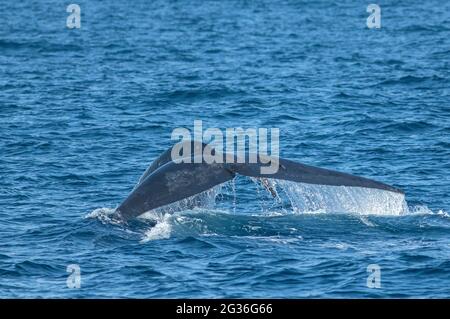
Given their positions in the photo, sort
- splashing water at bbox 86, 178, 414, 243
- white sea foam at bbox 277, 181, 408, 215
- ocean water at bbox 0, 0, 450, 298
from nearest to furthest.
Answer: ocean water at bbox 0, 0, 450, 298 < splashing water at bbox 86, 178, 414, 243 < white sea foam at bbox 277, 181, 408, 215

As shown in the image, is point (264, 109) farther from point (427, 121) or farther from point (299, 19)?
point (299, 19)

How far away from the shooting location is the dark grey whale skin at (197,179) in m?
16.4

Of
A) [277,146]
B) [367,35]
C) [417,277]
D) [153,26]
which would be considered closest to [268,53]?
[367,35]

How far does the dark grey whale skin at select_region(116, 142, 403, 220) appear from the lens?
16.4 metres

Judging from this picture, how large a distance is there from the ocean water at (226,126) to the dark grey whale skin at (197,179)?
28.8 inches

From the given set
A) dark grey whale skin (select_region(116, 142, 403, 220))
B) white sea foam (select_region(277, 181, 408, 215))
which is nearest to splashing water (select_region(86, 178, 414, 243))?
white sea foam (select_region(277, 181, 408, 215))

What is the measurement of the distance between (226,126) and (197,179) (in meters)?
12.6

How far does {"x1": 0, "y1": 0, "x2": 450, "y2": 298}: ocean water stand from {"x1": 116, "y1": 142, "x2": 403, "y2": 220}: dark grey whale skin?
731mm

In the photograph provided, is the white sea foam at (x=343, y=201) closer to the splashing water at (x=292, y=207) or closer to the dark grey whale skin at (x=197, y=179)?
the splashing water at (x=292, y=207)

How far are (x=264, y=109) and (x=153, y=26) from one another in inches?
997

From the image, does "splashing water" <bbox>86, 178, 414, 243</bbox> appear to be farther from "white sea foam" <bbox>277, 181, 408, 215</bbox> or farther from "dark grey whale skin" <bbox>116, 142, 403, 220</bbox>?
"dark grey whale skin" <bbox>116, 142, 403, 220</bbox>

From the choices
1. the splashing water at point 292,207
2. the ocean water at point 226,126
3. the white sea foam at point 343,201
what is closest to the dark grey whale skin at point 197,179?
the splashing water at point 292,207

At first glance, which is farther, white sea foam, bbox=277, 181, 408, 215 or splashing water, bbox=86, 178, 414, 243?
white sea foam, bbox=277, 181, 408, 215

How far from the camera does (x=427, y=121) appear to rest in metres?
29.3
